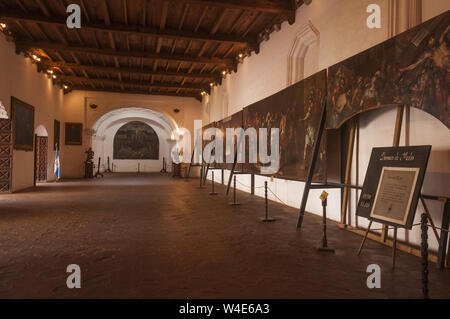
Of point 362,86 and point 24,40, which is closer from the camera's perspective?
point 362,86

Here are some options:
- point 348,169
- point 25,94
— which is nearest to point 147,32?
point 25,94

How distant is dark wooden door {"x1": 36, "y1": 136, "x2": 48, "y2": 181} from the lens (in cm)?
1591

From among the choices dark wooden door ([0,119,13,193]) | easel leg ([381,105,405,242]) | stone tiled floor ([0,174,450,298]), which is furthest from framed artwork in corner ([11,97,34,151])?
easel leg ([381,105,405,242])

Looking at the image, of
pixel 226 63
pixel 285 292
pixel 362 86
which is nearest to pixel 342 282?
pixel 285 292

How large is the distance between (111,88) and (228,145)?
1108cm

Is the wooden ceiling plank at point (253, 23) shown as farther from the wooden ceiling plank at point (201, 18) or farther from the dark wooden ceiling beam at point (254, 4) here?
the wooden ceiling plank at point (201, 18)

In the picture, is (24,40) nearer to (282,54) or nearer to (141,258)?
(282,54)

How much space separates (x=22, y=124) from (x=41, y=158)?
4650 millimetres

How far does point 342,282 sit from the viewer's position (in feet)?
10.8

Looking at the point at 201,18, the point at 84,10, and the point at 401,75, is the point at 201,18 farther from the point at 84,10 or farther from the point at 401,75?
the point at 401,75

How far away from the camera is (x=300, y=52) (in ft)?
29.1

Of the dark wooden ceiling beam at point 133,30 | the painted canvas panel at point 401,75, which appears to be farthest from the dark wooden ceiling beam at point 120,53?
the painted canvas panel at point 401,75

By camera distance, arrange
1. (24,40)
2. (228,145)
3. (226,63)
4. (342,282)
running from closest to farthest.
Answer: (342,282)
(24,40)
(228,145)
(226,63)

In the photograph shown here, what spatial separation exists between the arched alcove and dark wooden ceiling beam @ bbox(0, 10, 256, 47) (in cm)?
276
